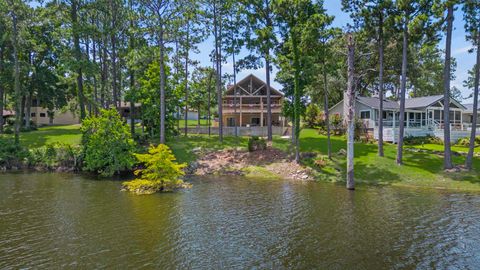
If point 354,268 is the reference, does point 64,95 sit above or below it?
above

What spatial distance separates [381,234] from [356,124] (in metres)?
25.7

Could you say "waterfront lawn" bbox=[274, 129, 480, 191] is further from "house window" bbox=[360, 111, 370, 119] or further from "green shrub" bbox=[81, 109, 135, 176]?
"green shrub" bbox=[81, 109, 135, 176]

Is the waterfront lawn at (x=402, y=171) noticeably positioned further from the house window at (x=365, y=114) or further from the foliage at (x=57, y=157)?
the foliage at (x=57, y=157)

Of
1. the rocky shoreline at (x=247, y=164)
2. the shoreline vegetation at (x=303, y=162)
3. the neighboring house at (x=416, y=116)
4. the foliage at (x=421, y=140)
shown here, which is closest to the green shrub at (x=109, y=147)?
the shoreline vegetation at (x=303, y=162)

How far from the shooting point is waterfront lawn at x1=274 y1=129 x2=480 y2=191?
23.2 metres

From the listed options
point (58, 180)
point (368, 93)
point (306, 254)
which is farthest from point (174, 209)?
point (368, 93)

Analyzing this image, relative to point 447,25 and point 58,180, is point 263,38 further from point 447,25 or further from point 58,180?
point 58,180

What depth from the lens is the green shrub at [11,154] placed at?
96.2 feet

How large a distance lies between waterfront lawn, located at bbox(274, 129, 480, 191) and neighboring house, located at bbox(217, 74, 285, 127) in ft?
66.3

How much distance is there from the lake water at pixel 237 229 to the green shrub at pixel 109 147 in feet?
16.0

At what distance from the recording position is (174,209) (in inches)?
631

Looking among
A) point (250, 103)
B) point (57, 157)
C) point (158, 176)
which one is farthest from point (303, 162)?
point (250, 103)

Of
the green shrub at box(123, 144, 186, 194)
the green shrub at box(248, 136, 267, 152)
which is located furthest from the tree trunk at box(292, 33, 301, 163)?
the green shrub at box(123, 144, 186, 194)

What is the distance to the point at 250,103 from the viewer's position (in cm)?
5359
